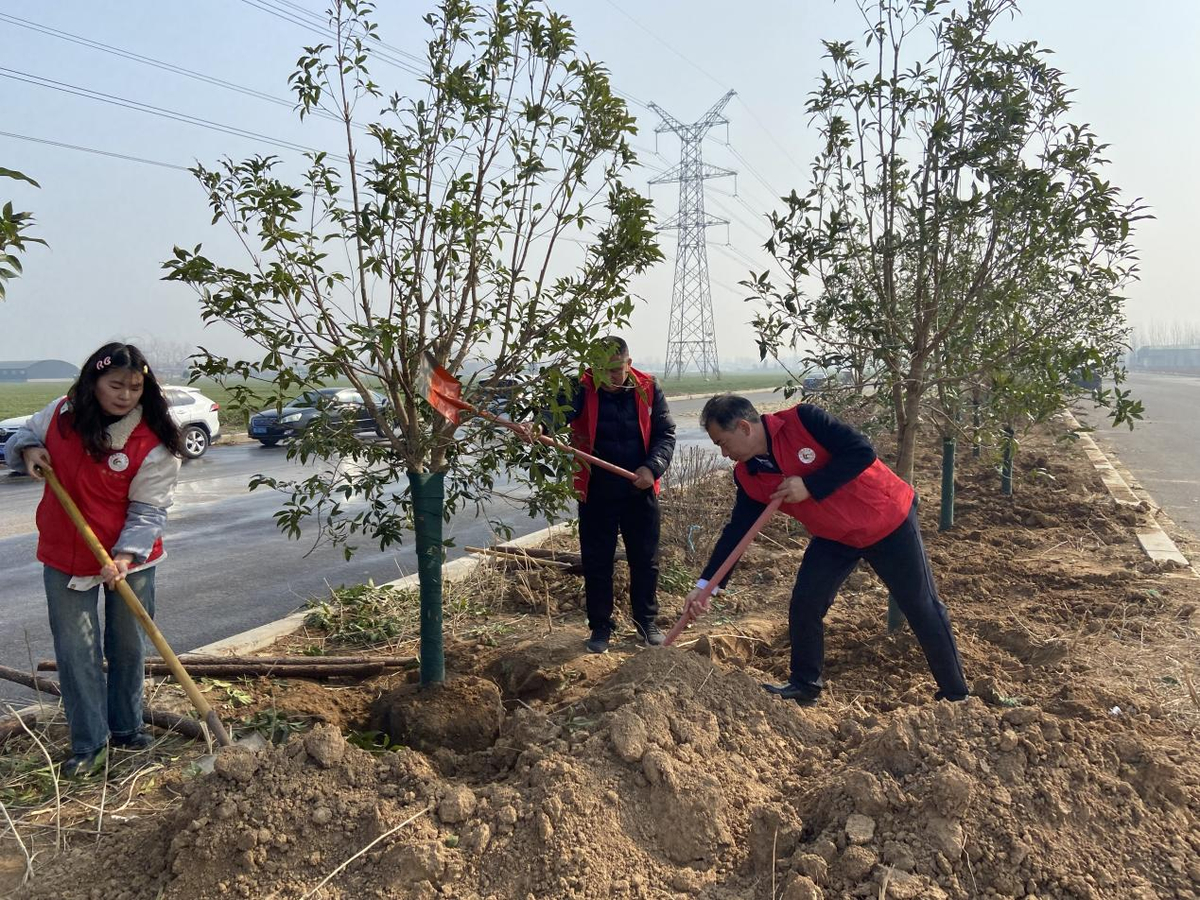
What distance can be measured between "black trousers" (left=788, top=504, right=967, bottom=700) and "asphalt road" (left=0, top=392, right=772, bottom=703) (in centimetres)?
135

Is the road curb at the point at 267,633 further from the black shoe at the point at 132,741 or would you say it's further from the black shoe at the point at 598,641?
the black shoe at the point at 132,741

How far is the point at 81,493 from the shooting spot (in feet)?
10.1

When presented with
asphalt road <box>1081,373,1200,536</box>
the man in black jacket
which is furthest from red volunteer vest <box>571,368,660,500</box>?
asphalt road <box>1081,373,1200,536</box>

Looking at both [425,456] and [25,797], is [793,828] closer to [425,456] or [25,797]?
[425,456]

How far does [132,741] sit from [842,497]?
2.96 metres

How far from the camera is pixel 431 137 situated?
3.26 meters

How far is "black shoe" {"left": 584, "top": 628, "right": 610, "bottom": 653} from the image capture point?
4520mm

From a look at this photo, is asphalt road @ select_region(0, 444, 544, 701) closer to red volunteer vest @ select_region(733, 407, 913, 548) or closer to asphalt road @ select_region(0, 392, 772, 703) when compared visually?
asphalt road @ select_region(0, 392, 772, 703)

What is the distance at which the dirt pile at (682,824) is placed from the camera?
230cm

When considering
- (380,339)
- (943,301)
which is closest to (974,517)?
(943,301)

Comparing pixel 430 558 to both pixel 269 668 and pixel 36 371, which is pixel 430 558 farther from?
pixel 36 371

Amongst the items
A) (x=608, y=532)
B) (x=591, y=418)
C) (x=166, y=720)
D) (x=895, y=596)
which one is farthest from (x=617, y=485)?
(x=166, y=720)

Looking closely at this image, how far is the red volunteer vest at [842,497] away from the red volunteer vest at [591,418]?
1.04m

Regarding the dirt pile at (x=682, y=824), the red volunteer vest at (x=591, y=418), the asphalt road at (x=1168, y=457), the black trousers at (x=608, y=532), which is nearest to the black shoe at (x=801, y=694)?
the dirt pile at (x=682, y=824)
